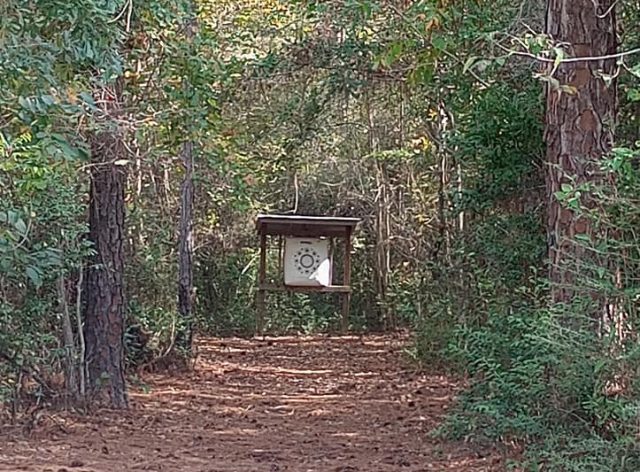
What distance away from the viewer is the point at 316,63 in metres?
8.31

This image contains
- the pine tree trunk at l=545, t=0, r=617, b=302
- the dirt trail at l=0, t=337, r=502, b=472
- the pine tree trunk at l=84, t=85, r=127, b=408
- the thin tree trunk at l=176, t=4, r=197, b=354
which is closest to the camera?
the pine tree trunk at l=545, t=0, r=617, b=302

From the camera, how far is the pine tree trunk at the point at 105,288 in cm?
754

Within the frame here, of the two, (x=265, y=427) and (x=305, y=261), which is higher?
(x=305, y=261)

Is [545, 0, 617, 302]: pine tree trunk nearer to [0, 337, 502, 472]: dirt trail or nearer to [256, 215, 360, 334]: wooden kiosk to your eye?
[0, 337, 502, 472]: dirt trail

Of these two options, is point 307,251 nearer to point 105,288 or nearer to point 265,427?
point 105,288

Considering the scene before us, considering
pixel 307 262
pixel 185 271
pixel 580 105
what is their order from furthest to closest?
pixel 307 262
pixel 185 271
pixel 580 105

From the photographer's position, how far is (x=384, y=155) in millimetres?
11938

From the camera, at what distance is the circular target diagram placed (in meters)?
12.7

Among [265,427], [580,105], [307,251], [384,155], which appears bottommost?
[265,427]

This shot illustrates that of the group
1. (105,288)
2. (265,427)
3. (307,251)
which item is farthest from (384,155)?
(265,427)

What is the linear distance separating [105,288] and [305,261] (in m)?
5.33

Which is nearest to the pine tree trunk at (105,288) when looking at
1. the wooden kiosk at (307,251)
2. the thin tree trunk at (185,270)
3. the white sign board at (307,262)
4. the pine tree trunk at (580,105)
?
the thin tree trunk at (185,270)

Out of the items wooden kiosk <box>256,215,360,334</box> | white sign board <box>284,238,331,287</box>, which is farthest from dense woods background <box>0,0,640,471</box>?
white sign board <box>284,238,331,287</box>

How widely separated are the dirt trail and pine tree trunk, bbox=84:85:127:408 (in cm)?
34
